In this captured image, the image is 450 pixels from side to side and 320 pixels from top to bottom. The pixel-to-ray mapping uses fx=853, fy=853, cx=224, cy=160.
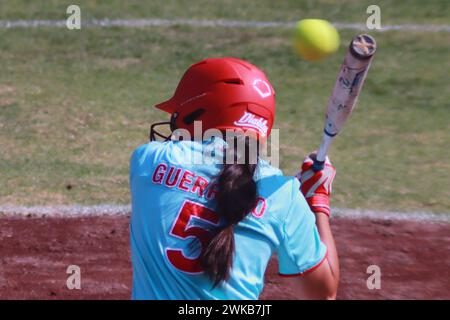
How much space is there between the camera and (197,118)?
116 inches

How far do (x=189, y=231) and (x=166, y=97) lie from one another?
7712mm

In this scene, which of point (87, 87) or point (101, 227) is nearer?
point (101, 227)

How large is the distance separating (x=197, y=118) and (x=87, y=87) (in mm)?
7919

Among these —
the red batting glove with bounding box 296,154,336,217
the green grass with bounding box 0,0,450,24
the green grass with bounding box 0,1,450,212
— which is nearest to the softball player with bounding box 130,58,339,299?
the red batting glove with bounding box 296,154,336,217

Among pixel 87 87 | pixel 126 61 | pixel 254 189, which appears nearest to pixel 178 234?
pixel 254 189

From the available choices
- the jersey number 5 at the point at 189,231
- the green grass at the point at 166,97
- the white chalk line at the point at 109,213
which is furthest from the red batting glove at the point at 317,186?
the green grass at the point at 166,97

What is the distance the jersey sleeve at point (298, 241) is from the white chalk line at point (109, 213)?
4588 mm

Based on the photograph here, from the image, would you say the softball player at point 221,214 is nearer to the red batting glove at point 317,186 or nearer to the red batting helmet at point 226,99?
the red batting helmet at point 226,99

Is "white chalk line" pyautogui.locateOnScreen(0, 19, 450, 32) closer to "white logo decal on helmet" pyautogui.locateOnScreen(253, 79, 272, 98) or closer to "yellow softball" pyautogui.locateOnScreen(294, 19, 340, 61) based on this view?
"yellow softball" pyautogui.locateOnScreen(294, 19, 340, 61)

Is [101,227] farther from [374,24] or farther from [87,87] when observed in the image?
[374,24]

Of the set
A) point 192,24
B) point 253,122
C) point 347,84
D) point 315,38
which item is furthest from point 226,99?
point 192,24

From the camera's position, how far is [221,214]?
2.75m

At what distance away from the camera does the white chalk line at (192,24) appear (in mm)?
12719

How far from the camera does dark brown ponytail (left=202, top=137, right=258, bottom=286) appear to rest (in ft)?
8.77
